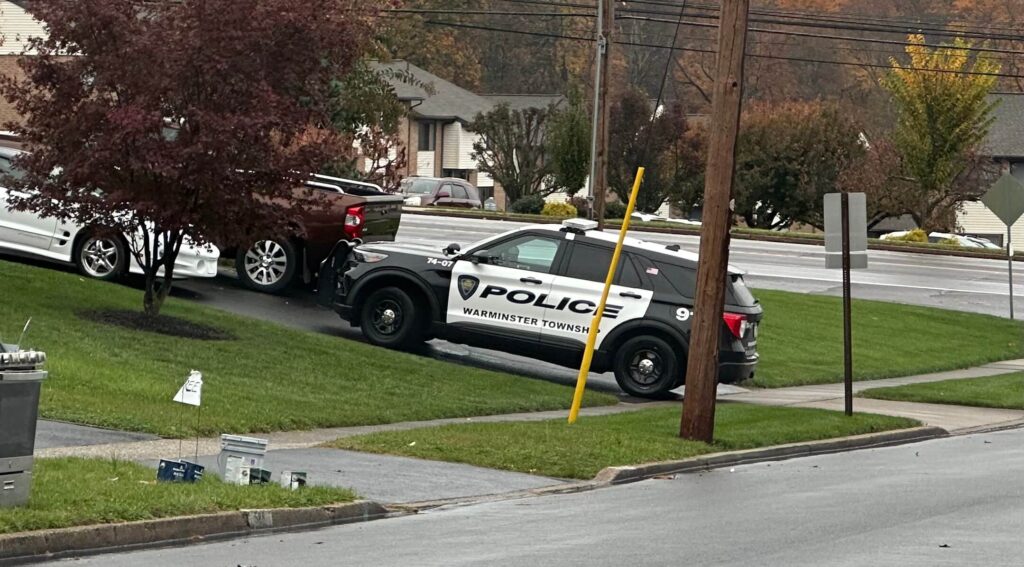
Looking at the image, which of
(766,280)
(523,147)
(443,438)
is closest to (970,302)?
(766,280)

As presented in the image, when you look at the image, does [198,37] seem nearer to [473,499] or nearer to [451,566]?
[473,499]

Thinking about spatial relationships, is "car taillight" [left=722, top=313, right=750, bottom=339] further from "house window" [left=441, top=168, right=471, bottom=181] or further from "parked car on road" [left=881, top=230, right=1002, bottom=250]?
"house window" [left=441, top=168, right=471, bottom=181]

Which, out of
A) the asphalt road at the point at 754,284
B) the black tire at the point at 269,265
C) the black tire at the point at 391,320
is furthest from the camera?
the black tire at the point at 269,265

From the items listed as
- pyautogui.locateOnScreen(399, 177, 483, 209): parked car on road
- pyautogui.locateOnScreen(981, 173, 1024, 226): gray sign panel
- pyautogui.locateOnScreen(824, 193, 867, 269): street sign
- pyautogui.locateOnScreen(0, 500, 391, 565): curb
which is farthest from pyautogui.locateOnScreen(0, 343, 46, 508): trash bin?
pyautogui.locateOnScreen(399, 177, 483, 209): parked car on road

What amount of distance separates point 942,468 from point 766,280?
2129 centimetres

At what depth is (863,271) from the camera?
1563 inches

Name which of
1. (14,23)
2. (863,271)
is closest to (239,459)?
(863,271)

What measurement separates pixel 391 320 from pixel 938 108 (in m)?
40.1

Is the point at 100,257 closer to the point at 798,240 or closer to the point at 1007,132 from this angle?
the point at 798,240

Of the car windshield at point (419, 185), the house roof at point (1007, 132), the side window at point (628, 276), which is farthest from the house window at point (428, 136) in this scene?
the side window at point (628, 276)

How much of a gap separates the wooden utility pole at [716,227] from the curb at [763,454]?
1.91ft

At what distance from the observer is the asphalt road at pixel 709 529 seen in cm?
983

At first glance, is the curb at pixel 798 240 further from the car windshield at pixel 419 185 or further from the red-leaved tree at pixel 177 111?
the red-leaved tree at pixel 177 111

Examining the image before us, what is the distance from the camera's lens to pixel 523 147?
2692 inches
